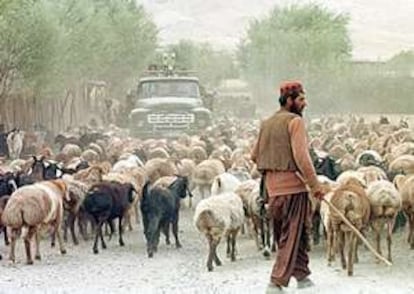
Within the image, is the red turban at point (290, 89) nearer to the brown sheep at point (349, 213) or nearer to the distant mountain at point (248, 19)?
the brown sheep at point (349, 213)

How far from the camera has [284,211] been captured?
977 cm

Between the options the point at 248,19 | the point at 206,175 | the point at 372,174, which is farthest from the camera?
the point at 248,19

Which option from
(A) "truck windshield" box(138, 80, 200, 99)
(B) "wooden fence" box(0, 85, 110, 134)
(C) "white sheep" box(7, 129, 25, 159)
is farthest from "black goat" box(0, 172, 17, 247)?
(B) "wooden fence" box(0, 85, 110, 134)

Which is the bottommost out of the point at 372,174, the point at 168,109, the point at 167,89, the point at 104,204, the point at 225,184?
the point at 104,204

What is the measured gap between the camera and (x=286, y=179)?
9750 mm

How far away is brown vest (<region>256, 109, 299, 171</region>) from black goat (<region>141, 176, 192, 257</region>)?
449cm

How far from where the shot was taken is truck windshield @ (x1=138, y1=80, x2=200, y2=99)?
27.8 metres

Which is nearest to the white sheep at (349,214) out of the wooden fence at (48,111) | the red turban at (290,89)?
the red turban at (290,89)

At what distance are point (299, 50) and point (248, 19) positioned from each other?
241ft

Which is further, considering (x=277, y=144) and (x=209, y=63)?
(x=209, y=63)

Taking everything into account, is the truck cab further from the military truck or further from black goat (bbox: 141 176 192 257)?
black goat (bbox: 141 176 192 257)

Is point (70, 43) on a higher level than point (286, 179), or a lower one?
higher

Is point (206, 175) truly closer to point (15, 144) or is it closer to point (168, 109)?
point (168, 109)

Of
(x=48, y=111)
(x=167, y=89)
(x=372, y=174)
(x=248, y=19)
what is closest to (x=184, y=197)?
(x=372, y=174)
